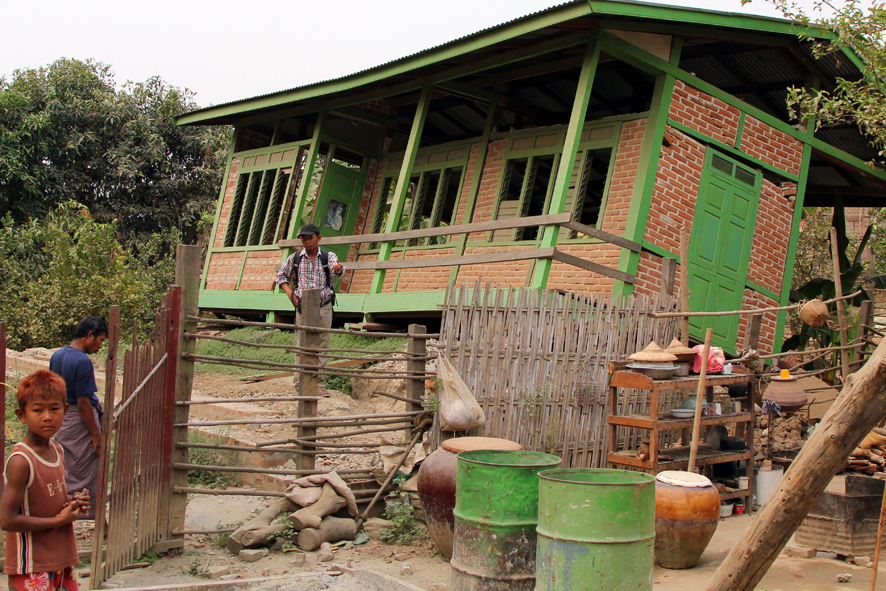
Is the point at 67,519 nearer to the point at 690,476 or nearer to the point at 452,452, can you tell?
the point at 452,452

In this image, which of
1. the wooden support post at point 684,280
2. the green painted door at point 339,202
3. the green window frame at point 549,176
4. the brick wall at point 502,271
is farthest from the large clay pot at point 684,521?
the green painted door at point 339,202

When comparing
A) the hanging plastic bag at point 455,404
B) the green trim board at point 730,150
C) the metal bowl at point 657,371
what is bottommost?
the hanging plastic bag at point 455,404

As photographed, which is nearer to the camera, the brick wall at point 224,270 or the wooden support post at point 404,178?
the wooden support post at point 404,178

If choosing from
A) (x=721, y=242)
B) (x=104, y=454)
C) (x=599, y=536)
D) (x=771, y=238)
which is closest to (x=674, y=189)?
(x=721, y=242)

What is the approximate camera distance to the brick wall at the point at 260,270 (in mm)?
13930

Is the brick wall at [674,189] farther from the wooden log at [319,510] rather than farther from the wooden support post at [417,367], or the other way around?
the wooden log at [319,510]

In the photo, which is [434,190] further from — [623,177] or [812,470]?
[812,470]

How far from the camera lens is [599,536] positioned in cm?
432

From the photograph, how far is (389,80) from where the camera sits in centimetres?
1166

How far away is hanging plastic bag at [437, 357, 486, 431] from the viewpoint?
6.30 m

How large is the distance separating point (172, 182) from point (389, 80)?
14.1 metres

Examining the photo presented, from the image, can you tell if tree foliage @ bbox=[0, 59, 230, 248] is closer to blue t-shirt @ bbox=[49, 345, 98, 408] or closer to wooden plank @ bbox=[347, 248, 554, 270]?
wooden plank @ bbox=[347, 248, 554, 270]

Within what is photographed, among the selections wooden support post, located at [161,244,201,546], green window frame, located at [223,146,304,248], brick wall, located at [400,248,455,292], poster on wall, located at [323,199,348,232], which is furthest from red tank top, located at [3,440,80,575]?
poster on wall, located at [323,199,348,232]

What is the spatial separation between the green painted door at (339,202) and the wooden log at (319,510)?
319 inches
